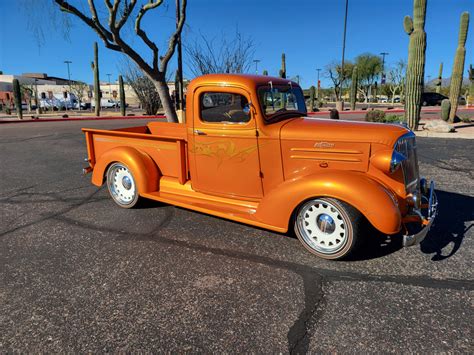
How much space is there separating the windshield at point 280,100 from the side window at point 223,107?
22cm

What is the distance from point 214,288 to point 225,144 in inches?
65.6

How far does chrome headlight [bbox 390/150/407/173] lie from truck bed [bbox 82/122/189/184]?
7.91 feet

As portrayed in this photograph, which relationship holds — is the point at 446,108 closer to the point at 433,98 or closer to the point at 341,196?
the point at 341,196

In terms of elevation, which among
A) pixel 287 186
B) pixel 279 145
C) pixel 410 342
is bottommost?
pixel 410 342

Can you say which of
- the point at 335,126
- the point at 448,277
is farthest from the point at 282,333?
the point at 335,126

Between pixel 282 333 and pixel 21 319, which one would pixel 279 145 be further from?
pixel 21 319

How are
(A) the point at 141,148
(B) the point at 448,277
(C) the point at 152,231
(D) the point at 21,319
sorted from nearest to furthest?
(D) the point at 21,319 < (B) the point at 448,277 < (C) the point at 152,231 < (A) the point at 141,148

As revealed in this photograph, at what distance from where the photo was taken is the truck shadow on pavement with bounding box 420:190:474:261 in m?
3.46

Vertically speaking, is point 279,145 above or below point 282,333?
above

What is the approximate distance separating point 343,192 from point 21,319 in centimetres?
277

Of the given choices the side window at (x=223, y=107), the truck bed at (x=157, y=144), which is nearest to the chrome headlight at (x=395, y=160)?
the side window at (x=223, y=107)

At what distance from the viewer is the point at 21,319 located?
2.44 m

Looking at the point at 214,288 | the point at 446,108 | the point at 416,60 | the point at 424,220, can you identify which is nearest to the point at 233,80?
the point at 214,288

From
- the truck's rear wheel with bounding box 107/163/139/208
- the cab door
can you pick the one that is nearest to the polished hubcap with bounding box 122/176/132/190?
the truck's rear wheel with bounding box 107/163/139/208
